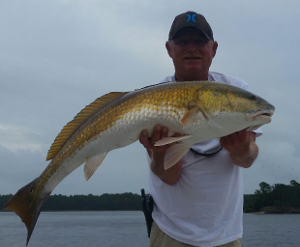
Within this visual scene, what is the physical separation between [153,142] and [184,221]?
3.57 feet

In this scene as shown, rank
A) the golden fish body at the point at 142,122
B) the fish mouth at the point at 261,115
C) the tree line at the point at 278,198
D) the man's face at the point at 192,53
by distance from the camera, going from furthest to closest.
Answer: the tree line at the point at 278,198, the man's face at the point at 192,53, the golden fish body at the point at 142,122, the fish mouth at the point at 261,115

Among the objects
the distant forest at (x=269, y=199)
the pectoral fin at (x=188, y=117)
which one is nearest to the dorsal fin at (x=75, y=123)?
the pectoral fin at (x=188, y=117)

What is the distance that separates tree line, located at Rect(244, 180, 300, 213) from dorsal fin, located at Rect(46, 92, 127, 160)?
104563mm

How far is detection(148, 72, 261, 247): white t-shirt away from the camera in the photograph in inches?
158

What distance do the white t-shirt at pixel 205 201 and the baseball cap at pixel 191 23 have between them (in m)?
1.49

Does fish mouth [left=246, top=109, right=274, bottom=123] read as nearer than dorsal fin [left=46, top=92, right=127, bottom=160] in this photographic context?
Yes

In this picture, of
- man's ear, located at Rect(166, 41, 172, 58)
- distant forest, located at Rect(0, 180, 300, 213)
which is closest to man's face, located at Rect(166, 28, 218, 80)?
man's ear, located at Rect(166, 41, 172, 58)

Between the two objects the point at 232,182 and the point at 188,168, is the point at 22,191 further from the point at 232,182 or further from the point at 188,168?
the point at 232,182

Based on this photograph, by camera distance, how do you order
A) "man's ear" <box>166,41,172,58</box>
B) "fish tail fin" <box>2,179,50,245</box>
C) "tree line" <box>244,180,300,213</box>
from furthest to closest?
1. "tree line" <box>244,180,300,213</box>
2. "man's ear" <box>166,41,172,58</box>
3. "fish tail fin" <box>2,179,50,245</box>

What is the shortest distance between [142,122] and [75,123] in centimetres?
100

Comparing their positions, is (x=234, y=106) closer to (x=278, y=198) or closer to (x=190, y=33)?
(x=190, y=33)

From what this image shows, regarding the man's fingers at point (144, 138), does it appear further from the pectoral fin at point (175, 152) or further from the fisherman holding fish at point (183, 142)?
the pectoral fin at point (175, 152)

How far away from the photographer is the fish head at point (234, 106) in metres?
3.37

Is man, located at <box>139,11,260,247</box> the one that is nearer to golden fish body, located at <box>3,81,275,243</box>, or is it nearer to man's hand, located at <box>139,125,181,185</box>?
man's hand, located at <box>139,125,181,185</box>
